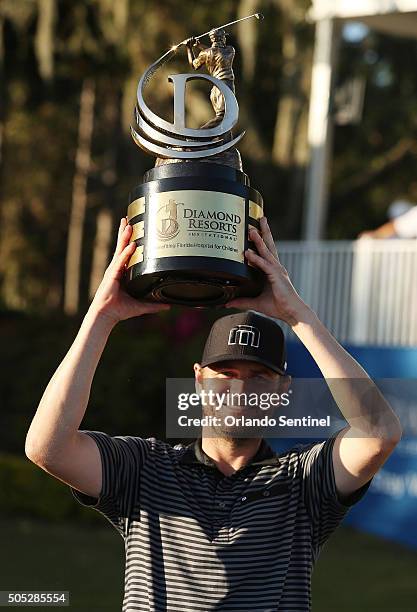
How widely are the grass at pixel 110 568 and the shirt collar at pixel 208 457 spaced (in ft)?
18.8

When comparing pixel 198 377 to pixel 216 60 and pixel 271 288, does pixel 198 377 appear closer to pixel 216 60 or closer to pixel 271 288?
pixel 271 288

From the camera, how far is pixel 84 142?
85.5 feet

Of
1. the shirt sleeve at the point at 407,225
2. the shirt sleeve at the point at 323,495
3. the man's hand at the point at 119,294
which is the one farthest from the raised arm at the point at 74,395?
the shirt sleeve at the point at 407,225

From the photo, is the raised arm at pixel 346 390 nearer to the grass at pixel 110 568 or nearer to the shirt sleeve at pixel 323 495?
the shirt sleeve at pixel 323 495

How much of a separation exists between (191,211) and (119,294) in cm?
42

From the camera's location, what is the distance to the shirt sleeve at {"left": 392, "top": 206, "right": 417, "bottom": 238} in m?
13.1

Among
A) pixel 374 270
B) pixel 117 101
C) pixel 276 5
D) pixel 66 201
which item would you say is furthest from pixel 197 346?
pixel 66 201

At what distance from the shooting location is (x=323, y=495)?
3.71m

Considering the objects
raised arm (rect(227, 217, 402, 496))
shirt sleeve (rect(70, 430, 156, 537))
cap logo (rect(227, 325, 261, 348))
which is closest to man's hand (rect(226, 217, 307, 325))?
raised arm (rect(227, 217, 402, 496))

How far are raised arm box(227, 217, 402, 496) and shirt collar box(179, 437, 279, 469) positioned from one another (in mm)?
236

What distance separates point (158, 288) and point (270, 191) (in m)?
19.1

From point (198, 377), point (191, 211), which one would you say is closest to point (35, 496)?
point (198, 377)

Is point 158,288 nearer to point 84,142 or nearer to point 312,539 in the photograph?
point 312,539

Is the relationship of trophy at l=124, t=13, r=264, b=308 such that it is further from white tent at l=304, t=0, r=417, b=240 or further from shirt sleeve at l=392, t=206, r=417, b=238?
white tent at l=304, t=0, r=417, b=240
